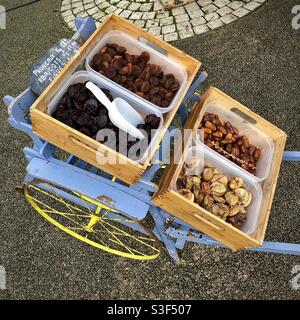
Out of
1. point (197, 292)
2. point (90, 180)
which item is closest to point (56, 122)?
point (90, 180)

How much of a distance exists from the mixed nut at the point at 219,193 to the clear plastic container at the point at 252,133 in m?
0.21

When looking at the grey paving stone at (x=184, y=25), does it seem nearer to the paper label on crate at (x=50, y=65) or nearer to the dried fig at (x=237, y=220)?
the paper label on crate at (x=50, y=65)

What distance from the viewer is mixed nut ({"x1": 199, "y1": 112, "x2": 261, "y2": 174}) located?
2408mm

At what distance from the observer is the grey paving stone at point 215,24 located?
4.66 metres

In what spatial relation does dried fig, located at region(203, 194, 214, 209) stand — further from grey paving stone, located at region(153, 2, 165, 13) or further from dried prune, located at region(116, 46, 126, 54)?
grey paving stone, located at region(153, 2, 165, 13)

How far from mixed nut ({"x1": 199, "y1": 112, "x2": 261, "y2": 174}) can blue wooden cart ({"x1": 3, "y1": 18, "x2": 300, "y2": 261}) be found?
0.25 meters

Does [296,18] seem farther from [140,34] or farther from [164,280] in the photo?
[164,280]

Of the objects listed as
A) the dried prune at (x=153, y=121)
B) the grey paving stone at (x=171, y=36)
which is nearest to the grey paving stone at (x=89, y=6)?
the grey paving stone at (x=171, y=36)

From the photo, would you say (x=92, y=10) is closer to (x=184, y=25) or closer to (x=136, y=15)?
(x=136, y=15)

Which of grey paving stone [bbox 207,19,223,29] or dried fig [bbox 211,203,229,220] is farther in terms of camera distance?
grey paving stone [bbox 207,19,223,29]

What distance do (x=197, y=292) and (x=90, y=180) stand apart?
51.0 inches

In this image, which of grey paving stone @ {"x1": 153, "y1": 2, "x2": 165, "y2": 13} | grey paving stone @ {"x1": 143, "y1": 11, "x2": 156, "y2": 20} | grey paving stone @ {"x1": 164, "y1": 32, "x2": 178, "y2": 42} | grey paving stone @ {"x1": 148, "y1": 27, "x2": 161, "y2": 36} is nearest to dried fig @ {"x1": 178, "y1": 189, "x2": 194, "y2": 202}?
grey paving stone @ {"x1": 164, "y1": 32, "x2": 178, "y2": 42}

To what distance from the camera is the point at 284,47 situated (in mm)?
4402

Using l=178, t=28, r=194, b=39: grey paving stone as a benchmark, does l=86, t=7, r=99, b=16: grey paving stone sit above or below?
above
